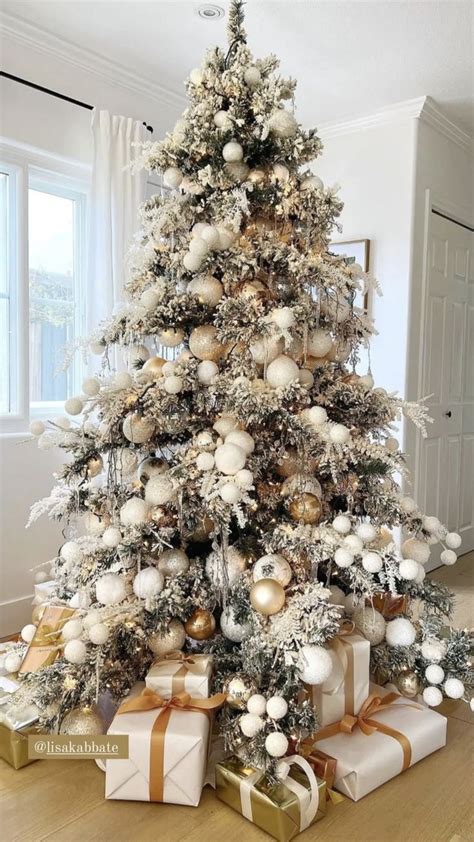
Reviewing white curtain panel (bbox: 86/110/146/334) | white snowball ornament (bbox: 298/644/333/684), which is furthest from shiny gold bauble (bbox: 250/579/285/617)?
white curtain panel (bbox: 86/110/146/334)

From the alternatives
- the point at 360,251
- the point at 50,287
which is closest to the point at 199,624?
the point at 50,287

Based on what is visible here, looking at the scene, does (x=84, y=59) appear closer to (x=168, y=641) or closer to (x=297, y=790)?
(x=168, y=641)

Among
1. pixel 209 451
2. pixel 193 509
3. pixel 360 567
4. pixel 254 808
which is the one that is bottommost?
pixel 254 808

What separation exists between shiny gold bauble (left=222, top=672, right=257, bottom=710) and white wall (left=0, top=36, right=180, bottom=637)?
1550 mm

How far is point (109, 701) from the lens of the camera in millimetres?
1726

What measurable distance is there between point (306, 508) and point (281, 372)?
363mm

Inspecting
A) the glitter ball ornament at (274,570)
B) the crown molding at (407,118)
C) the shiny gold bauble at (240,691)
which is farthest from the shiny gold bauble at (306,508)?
the crown molding at (407,118)

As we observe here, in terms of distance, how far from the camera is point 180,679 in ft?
5.15

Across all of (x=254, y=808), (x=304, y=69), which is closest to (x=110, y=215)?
(x=304, y=69)

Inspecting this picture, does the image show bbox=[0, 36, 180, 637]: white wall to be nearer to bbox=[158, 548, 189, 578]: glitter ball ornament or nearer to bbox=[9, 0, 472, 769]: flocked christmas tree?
bbox=[9, 0, 472, 769]: flocked christmas tree

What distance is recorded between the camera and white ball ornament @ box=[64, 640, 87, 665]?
153 cm

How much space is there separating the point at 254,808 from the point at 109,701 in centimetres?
52

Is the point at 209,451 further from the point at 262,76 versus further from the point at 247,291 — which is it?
the point at 262,76

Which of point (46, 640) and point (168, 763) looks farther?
point (46, 640)
